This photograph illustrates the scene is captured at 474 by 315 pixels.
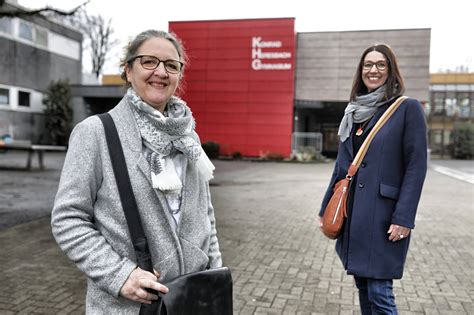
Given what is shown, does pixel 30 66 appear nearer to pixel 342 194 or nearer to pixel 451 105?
pixel 342 194

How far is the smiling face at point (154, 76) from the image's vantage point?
1.73 meters

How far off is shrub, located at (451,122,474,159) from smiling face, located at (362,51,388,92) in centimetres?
3964

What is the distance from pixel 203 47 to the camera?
3053 cm

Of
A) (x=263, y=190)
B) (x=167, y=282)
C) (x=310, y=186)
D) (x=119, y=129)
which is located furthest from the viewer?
(x=310, y=186)

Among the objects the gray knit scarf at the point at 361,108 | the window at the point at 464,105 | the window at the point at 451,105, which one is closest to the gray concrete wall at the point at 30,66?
the gray knit scarf at the point at 361,108

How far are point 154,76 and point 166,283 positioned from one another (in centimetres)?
Result: 74

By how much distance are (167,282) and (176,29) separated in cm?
3115

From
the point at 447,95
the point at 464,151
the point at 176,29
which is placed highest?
the point at 176,29

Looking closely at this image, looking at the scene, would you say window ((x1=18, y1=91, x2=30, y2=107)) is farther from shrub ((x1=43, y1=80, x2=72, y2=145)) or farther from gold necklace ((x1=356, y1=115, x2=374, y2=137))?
gold necklace ((x1=356, y1=115, x2=374, y2=137))

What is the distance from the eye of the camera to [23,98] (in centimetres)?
2730

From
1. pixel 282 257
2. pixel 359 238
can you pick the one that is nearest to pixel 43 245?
pixel 282 257

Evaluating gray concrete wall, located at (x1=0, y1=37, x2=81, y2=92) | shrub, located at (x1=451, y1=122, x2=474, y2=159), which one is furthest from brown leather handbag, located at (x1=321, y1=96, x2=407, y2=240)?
shrub, located at (x1=451, y1=122, x2=474, y2=159)

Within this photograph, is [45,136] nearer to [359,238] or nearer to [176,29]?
[176,29]

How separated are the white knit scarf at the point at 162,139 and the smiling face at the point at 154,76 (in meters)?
0.04
